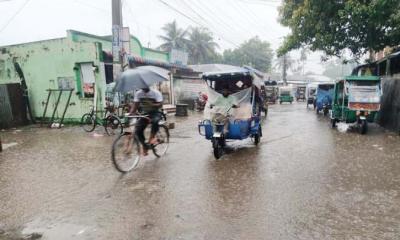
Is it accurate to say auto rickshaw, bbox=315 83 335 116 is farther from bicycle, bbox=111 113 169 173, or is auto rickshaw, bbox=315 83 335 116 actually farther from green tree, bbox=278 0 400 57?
bicycle, bbox=111 113 169 173

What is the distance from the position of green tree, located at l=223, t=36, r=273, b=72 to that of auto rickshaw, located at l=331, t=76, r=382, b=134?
4699 cm

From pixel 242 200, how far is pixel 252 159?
116 inches

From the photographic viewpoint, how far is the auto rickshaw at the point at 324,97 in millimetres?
21000

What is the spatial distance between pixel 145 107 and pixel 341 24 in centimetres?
1214

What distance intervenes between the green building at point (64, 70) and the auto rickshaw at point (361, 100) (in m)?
9.33

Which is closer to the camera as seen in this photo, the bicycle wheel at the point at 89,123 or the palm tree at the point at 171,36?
the bicycle wheel at the point at 89,123

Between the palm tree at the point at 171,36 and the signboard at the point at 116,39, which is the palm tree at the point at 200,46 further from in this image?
the signboard at the point at 116,39

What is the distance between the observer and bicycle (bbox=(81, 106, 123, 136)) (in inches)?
492

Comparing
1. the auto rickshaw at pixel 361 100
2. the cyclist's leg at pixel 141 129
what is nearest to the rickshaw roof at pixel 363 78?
the auto rickshaw at pixel 361 100

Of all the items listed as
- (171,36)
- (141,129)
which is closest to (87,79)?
(141,129)

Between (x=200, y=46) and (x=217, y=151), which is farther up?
(x=200, y=46)

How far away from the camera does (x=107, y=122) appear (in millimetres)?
12547

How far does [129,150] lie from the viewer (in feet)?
23.1

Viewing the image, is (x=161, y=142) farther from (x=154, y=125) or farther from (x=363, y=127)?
(x=363, y=127)
